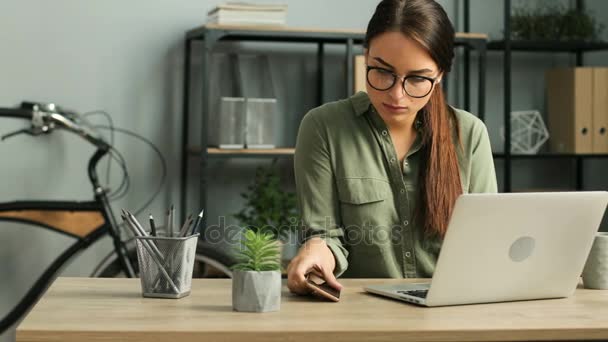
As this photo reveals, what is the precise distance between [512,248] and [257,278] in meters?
0.44

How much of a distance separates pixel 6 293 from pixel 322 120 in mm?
1909

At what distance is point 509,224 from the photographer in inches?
57.3

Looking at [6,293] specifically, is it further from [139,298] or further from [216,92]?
[139,298]

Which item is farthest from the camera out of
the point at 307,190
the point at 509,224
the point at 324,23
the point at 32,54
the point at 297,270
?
the point at 324,23

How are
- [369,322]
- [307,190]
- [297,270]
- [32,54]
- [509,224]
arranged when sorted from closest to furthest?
[369,322], [509,224], [297,270], [307,190], [32,54]

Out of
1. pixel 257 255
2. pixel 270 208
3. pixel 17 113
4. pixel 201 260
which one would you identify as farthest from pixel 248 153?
pixel 257 255

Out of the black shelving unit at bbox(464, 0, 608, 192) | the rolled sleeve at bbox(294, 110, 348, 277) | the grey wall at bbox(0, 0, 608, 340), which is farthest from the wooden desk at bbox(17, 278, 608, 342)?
the black shelving unit at bbox(464, 0, 608, 192)

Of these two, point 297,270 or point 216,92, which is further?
point 216,92

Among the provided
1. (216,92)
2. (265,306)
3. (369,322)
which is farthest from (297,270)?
(216,92)

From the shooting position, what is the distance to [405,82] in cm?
183

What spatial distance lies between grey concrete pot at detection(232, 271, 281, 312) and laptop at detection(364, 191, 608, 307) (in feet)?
0.80

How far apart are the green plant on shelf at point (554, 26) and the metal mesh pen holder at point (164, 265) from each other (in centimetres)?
247

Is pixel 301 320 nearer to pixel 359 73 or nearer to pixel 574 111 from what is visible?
pixel 359 73

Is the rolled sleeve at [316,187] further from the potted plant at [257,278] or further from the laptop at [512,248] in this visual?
the potted plant at [257,278]
